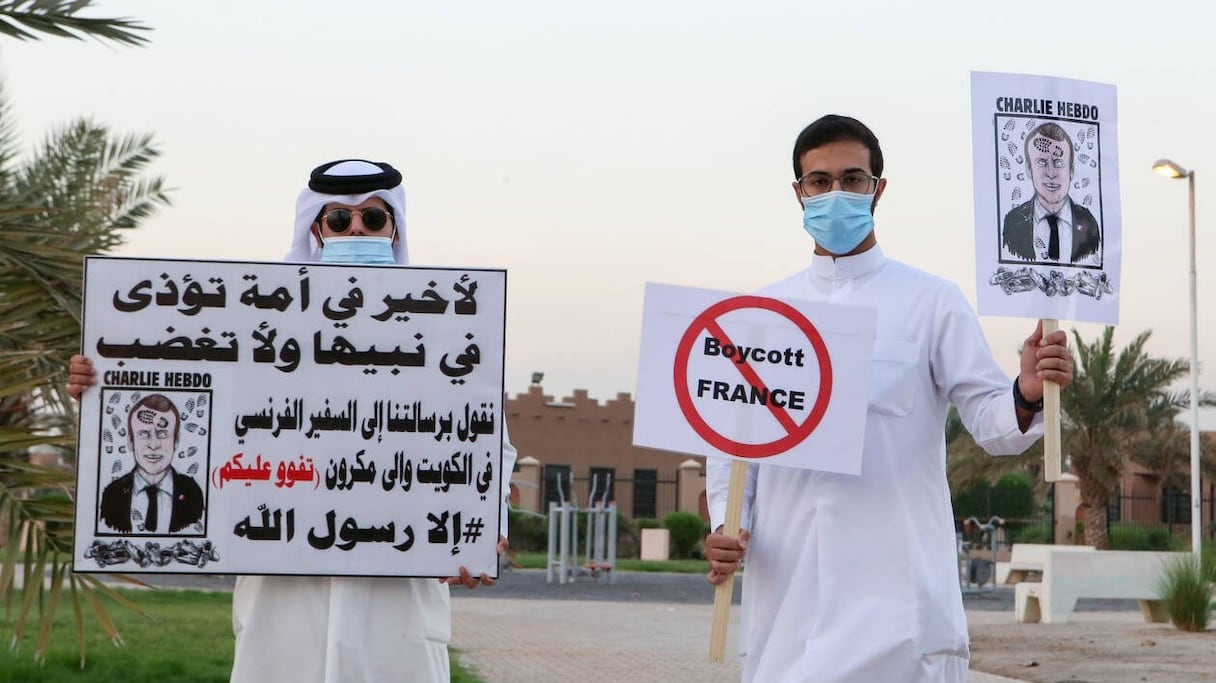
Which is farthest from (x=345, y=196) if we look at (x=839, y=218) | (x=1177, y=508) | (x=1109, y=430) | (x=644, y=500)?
(x=1177, y=508)

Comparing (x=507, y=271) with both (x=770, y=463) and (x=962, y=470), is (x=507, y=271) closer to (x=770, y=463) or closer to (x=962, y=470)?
(x=770, y=463)

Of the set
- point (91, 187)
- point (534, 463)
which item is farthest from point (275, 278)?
point (534, 463)

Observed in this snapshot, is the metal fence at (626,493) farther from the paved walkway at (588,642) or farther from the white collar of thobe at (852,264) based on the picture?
the white collar of thobe at (852,264)

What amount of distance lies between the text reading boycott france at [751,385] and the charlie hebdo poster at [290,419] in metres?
0.65

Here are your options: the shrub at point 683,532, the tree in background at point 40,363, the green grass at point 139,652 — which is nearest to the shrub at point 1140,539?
the shrub at point 683,532

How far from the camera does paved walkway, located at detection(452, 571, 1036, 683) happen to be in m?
11.9

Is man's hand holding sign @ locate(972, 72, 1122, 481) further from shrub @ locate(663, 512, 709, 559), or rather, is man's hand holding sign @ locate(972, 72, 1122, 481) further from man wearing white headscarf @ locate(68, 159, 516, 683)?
shrub @ locate(663, 512, 709, 559)

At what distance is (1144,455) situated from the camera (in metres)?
34.8

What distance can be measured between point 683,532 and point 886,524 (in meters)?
33.6

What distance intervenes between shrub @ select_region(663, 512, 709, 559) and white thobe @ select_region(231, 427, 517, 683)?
3308cm

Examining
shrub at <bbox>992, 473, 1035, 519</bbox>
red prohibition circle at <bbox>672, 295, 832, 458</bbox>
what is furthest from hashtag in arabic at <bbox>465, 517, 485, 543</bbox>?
shrub at <bbox>992, 473, 1035, 519</bbox>

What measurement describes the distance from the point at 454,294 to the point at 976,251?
1.41 metres

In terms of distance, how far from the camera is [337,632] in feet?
13.7

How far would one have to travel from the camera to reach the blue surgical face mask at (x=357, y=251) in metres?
4.49
